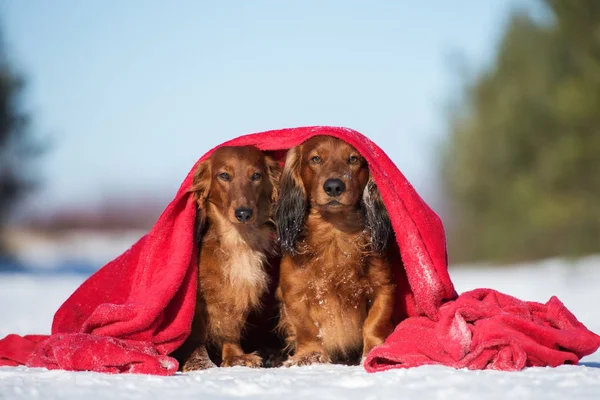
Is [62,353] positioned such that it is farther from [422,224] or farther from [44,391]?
[422,224]

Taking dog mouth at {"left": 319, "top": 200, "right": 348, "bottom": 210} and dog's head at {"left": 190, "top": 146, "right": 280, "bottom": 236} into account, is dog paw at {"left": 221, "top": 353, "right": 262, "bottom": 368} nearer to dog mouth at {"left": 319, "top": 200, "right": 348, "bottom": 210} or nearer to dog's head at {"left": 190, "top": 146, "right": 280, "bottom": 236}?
dog's head at {"left": 190, "top": 146, "right": 280, "bottom": 236}

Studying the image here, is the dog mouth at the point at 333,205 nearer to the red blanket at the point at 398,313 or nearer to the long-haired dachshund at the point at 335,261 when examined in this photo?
the long-haired dachshund at the point at 335,261

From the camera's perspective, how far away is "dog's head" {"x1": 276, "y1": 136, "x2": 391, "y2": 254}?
421cm

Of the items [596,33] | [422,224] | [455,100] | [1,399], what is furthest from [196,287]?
[455,100]

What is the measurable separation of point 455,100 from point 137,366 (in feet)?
74.5

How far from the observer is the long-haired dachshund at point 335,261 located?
166 inches

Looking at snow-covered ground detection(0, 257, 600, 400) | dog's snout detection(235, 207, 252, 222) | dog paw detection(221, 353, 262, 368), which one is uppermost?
dog's snout detection(235, 207, 252, 222)

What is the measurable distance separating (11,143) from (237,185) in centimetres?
1841

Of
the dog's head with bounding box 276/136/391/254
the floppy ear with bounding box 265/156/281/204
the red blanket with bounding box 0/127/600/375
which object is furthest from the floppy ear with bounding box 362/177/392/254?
the floppy ear with bounding box 265/156/281/204

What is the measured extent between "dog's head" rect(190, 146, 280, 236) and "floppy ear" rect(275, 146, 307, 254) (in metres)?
0.13

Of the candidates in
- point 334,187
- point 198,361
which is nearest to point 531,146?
point 334,187

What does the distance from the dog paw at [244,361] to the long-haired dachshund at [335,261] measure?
160 millimetres

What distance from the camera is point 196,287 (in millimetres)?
4234

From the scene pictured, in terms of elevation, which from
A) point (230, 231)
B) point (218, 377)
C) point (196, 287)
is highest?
point (230, 231)
